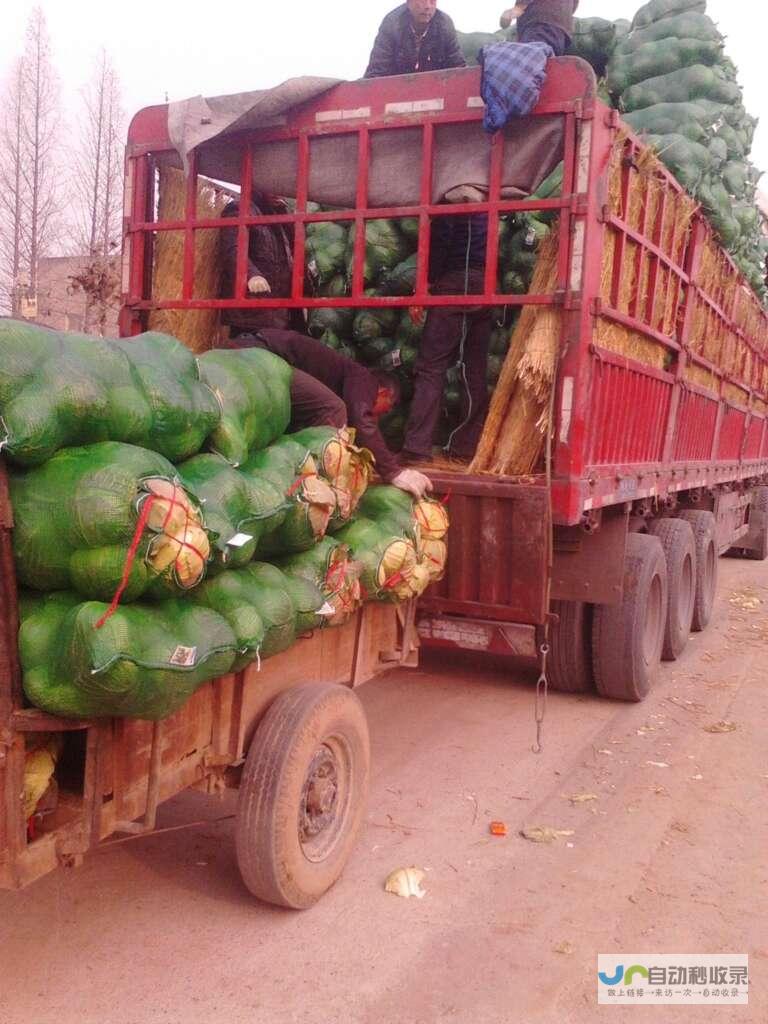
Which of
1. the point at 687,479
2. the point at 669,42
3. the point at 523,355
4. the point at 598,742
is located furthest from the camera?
the point at 687,479

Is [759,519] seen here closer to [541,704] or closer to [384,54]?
[541,704]

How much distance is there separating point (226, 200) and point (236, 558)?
11.1 ft

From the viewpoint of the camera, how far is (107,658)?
2314mm

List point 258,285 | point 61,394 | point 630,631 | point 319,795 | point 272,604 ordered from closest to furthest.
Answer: point 61,394 → point 272,604 → point 319,795 → point 258,285 → point 630,631

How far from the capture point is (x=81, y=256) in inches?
729

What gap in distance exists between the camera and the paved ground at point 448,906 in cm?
288

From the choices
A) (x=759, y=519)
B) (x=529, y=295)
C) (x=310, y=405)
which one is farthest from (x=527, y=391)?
(x=759, y=519)

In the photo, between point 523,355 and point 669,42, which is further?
point 669,42

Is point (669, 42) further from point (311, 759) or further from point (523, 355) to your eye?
point (311, 759)

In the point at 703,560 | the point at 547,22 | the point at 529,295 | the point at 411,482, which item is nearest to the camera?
the point at 411,482

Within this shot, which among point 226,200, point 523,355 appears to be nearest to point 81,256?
point 226,200

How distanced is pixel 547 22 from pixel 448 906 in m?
4.57

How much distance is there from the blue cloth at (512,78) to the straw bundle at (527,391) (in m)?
0.65

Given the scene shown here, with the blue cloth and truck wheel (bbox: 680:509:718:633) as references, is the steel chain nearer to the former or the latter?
truck wheel (bbox: 680:509:718:633)
